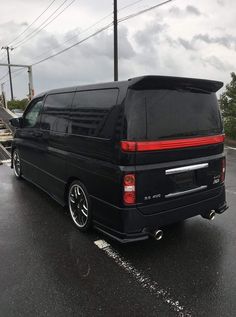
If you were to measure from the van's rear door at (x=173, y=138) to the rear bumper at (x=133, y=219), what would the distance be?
149 millimetres

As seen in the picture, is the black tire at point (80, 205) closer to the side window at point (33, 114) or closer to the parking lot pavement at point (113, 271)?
the parking lot pavement at point (113, 271)

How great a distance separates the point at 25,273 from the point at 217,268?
6.76 feet

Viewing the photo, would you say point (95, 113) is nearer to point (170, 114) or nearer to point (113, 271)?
point (170, 114)

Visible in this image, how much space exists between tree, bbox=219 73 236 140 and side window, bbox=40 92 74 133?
34.8ft

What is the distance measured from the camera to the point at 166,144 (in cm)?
335

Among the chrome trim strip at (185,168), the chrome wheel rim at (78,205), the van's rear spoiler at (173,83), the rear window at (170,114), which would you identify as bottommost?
the chrome wheel rim at (78,205)

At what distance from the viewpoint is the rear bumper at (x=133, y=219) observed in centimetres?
327

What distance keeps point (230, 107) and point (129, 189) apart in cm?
1216

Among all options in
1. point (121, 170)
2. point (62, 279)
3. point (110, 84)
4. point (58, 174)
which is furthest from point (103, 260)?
point (110, 84)

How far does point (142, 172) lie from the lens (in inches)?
126

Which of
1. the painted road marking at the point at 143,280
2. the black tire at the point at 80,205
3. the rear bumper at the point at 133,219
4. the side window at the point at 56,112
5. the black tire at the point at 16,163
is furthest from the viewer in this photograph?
the black tire at the point at 16,163

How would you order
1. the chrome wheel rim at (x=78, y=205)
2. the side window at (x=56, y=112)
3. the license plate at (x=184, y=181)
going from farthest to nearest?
1. the side window at (x=56, y=112)
2. the chrome wheel rim at (x=78, y=205)
3. the license plate at (x=184, y=181)

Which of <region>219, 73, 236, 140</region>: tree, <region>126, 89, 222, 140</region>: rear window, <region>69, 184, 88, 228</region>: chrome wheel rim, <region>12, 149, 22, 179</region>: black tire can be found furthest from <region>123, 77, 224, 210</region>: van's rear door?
<region>219, 73, 236, 140</region>: tree

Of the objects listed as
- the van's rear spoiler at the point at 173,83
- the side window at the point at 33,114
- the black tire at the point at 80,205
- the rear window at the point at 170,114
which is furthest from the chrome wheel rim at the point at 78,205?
the side window at the point at 33,114
